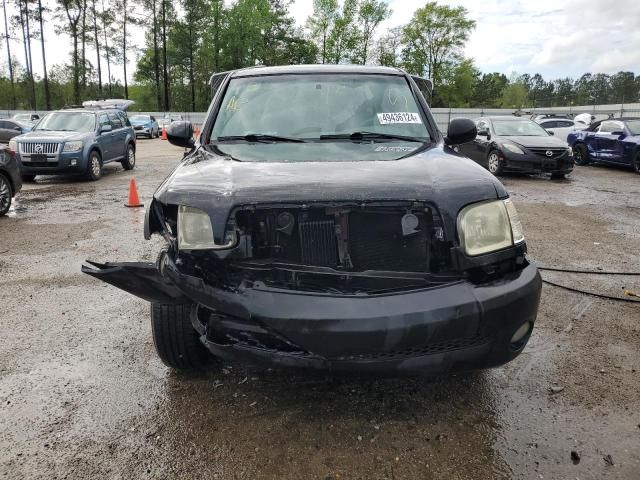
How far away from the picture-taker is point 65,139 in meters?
11.2

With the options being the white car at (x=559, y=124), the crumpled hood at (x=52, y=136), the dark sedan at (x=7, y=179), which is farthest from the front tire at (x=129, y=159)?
the white car at (x=559, y=124)

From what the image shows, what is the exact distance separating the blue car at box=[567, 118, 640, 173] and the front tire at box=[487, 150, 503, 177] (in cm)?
407

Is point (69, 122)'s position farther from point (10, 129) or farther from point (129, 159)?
point (10, 129)

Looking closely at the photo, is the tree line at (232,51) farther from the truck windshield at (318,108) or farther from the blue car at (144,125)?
the truck windshield at (318,108)

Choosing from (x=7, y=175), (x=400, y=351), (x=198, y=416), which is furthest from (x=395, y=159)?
(x=7, y=175)

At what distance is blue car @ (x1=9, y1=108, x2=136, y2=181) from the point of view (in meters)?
11.1

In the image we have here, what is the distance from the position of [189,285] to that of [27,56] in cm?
5934

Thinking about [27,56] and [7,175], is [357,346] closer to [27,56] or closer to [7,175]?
[7,175]

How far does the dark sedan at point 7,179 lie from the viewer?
25.1ft

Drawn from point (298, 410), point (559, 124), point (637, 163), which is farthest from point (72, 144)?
point (559, 124)

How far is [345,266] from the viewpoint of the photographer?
2.21m

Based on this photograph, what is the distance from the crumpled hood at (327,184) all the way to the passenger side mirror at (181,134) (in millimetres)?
1067

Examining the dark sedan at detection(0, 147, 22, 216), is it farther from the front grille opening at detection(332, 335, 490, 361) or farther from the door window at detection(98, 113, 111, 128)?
the front grille opening at detection(332, 335, 490, 361)

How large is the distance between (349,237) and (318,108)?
5.02 feet
